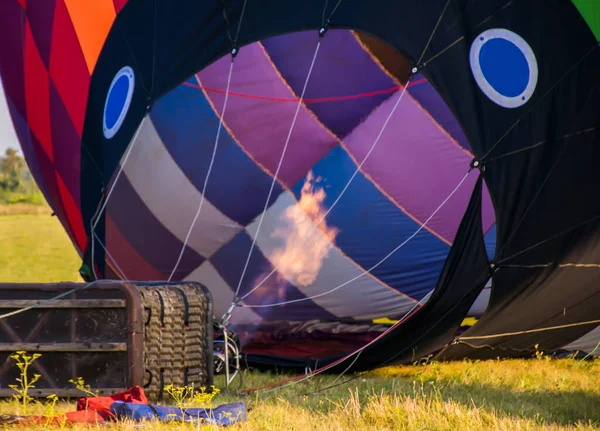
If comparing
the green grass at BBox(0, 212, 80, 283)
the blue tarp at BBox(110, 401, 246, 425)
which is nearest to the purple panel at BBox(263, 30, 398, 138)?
the blue tarp at BBox(110, 401, 246, 425)

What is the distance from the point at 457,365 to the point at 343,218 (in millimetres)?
1366

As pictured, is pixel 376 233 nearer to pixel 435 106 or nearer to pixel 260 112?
pixel 435 106

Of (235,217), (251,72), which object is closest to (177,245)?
(235,217)

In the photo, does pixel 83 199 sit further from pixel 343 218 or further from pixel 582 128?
pixel 582 128

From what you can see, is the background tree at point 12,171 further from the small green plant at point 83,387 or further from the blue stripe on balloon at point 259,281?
the small green plant at point 83,387

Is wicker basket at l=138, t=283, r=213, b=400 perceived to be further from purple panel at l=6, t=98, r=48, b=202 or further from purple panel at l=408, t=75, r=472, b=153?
purple panel at l=6, t=98, r=48, b=202

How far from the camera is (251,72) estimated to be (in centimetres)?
632

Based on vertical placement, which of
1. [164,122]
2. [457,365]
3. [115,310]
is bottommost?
[457,365]

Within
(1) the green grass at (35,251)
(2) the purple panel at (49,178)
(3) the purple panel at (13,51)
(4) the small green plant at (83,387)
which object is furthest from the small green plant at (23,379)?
(1) the green grass at (35,251)

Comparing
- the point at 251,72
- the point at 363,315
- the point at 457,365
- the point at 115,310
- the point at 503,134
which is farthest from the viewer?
the point at 363,315

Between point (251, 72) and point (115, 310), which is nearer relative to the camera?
point (115, 310)

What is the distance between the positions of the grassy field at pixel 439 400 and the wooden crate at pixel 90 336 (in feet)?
0.67

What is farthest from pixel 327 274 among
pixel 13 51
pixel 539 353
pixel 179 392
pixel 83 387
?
pixel 13 51

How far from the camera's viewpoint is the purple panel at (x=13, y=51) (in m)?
7.89
